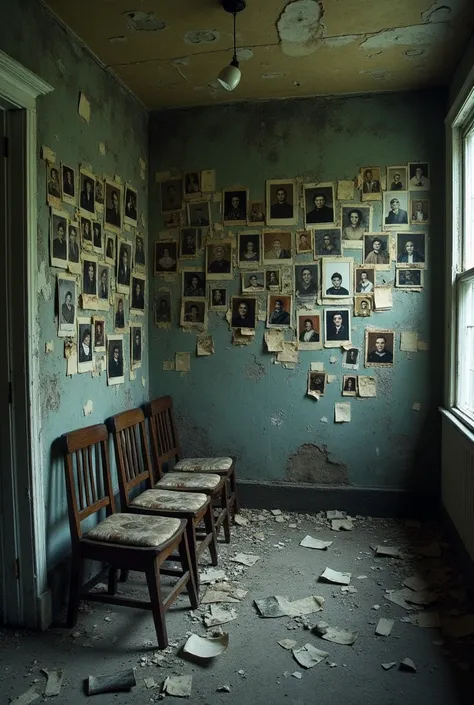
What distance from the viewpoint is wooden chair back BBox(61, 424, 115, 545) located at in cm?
251

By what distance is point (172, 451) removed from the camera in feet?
12.2

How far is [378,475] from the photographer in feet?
12.6

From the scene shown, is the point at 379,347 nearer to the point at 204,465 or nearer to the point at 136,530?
the point at 204,465

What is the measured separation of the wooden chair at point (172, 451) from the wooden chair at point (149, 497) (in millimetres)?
202

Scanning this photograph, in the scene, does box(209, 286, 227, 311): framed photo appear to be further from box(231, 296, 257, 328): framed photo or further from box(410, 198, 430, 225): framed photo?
A: box(410, 198, 430, 225): framed photo

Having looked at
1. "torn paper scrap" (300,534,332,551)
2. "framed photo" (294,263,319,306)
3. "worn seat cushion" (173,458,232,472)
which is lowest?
"torn paper scrap" (300,534,332,551)

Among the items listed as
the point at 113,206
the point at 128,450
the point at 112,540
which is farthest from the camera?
the point at 113,206

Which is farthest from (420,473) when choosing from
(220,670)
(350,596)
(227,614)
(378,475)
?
(220,670)

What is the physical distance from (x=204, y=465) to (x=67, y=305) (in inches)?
56.0

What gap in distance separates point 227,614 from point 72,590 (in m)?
0.76

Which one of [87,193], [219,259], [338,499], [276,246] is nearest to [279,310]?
[276,246]

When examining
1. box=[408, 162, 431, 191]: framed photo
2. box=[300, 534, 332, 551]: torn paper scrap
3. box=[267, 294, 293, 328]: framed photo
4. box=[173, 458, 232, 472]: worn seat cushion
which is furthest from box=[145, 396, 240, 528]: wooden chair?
box=[408, 162, 431, 191]: framed photo

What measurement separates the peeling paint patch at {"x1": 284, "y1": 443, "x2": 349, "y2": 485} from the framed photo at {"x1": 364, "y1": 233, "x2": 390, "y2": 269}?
1.41 metres

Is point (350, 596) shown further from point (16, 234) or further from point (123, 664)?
point (16, 234)
